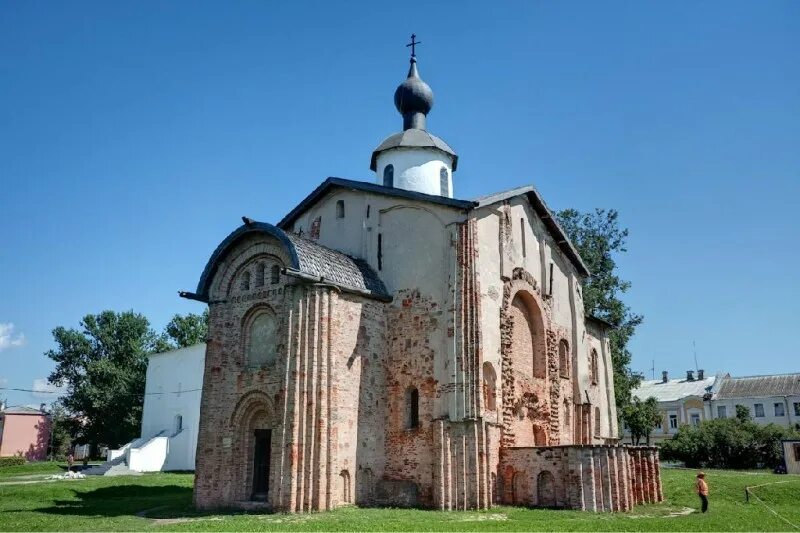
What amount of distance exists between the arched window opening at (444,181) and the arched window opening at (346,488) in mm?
10285

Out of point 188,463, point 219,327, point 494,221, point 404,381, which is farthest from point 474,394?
point 188,463

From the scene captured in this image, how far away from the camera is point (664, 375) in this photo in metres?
58.1

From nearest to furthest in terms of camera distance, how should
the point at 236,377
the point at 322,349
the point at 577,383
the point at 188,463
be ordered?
the point at 322,349
the point at 236,377
the point at 577,383
the point at 188,463

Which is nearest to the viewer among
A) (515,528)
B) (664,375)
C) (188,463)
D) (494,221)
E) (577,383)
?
(515,528)

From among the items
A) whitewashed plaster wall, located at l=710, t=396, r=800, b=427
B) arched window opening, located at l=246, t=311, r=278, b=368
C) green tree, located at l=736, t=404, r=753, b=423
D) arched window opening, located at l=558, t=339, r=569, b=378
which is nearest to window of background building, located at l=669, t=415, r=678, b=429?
whitewashed plaster wall, located at l=710, t=396, r=800, b=427

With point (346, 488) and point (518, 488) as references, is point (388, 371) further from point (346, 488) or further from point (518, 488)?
point (518, 488)

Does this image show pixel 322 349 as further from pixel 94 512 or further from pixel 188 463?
pixel 188 463

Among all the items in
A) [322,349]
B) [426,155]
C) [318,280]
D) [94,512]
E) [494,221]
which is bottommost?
[94,512]

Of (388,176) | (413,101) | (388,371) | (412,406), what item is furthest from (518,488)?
(413,101)

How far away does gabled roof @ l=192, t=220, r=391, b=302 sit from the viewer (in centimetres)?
1602

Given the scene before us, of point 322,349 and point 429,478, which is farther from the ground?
point 322,349

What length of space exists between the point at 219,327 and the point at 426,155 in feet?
29.8

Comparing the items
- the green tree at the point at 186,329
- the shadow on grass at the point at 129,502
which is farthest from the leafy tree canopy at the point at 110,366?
the shadow on grass at the point at 129,502

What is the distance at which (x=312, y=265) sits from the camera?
636 inches
